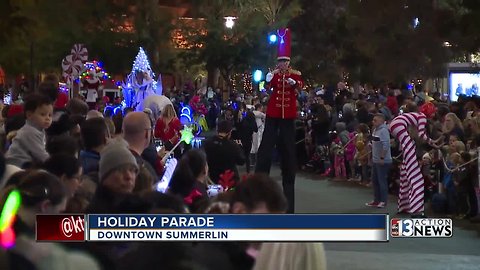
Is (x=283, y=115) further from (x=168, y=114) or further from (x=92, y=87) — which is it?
(x=92, y=87)

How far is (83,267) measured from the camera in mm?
3424

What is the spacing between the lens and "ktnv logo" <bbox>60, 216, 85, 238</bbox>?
4234 millimetres

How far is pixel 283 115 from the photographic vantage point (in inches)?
431

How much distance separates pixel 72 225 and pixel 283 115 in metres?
6.87

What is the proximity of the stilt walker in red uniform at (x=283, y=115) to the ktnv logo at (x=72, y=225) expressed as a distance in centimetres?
666

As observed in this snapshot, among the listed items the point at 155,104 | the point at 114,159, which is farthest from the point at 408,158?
the point at 114,159

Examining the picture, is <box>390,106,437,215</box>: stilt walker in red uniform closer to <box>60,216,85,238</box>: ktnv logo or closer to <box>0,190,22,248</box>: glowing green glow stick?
<box>60,216,85,238</box>: ktnv logo

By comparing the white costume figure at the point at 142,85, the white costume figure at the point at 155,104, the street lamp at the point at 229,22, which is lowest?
the white costume figure at the point at 155,104

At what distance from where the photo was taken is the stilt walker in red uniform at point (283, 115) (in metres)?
10.9

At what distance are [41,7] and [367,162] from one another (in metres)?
30.5

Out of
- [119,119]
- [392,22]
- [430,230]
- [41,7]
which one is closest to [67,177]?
[430,230]

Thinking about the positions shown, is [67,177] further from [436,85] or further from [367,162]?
[436,85]

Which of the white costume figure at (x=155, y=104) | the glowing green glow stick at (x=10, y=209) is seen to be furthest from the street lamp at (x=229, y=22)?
the glowing green glow stick at (x=10, y=209)

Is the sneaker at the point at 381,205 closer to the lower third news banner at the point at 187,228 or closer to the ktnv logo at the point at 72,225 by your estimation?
the lower third news banner at the point at 187,228
